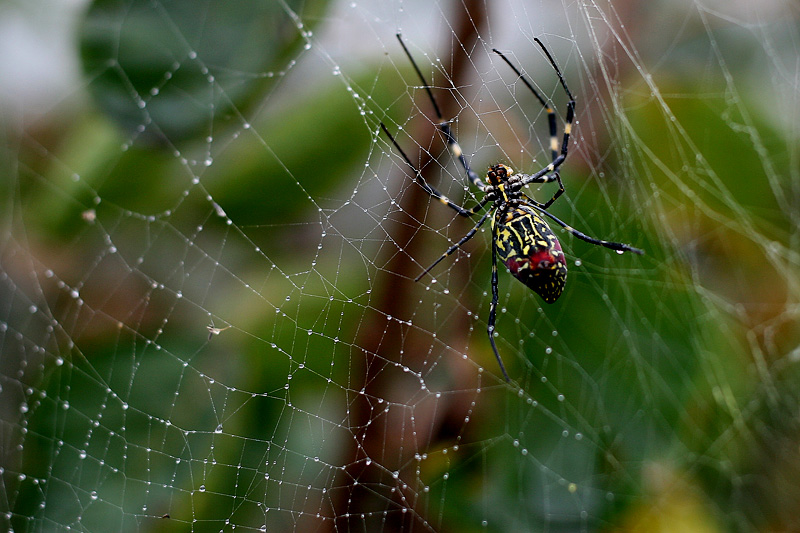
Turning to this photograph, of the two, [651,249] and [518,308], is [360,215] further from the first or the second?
[651,249]

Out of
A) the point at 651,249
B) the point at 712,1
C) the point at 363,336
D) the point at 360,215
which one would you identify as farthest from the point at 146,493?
the point at 712,1

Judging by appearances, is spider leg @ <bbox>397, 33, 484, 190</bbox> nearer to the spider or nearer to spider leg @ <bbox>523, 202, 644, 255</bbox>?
the spider

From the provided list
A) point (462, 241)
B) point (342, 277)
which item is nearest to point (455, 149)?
point (462, 241)

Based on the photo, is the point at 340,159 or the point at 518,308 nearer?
the point at 340,159

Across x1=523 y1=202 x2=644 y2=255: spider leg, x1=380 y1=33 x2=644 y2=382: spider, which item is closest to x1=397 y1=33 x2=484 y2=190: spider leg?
x1=380 y1=33 x2=644 y2=382: spider

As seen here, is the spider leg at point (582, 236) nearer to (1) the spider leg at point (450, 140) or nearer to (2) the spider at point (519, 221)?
(2) the spider at point (519, 221)

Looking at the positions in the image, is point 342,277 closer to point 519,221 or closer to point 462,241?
point 462,241
